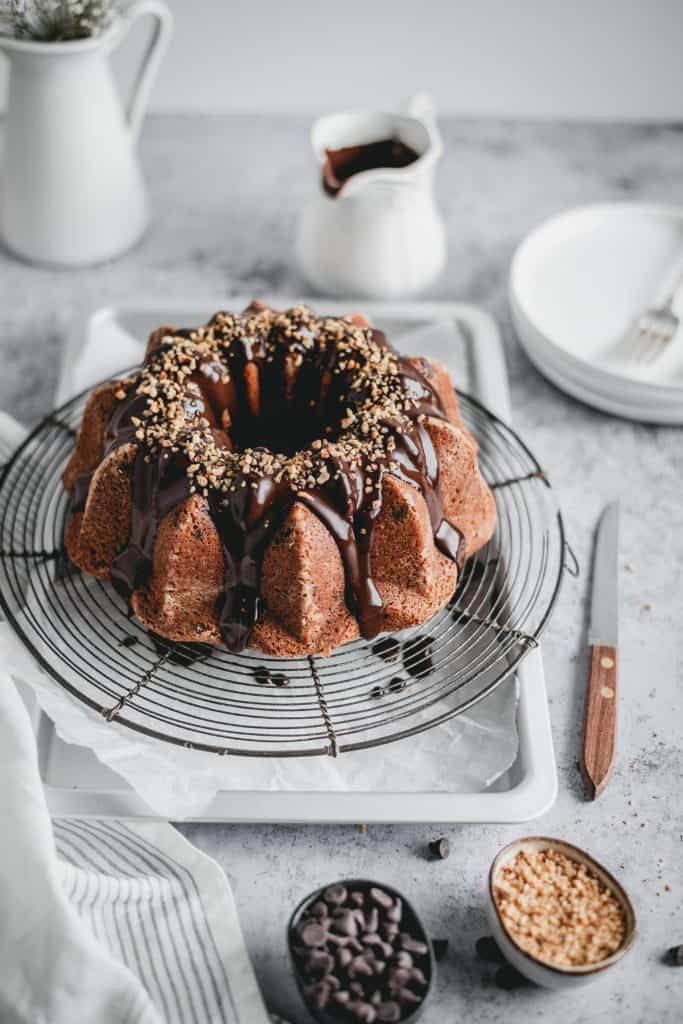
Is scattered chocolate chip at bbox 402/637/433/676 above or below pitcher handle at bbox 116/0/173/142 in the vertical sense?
below

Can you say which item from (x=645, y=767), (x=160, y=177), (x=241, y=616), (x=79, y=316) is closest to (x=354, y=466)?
(x=241, y=616)

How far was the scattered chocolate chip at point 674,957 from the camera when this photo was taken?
163 cm

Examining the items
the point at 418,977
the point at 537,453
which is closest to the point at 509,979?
the point at 418,977

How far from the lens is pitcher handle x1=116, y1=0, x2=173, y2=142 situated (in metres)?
2.53

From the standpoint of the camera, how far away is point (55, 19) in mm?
2393

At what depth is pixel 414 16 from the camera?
3.13m

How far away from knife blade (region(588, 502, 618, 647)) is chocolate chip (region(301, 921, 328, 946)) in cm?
80

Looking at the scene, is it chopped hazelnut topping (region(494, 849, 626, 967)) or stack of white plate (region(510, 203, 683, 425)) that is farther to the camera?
stack of white plate (region(510, 203, 683, 425))

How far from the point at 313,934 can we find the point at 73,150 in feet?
6.42

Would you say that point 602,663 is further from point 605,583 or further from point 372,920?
point 372,920

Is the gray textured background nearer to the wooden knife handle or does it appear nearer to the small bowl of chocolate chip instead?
the wooden knife handle

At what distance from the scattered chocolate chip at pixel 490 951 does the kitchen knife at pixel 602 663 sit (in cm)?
33

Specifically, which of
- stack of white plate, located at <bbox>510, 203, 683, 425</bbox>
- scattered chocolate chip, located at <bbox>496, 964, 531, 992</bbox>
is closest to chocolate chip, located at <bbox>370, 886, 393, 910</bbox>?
scattered chocolate chip, located at <bbox>496, 964, 531, 992</bbox>

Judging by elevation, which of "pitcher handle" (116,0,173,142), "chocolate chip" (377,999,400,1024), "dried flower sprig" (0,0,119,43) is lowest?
"chocolate chip" (377,999,400,1024)
